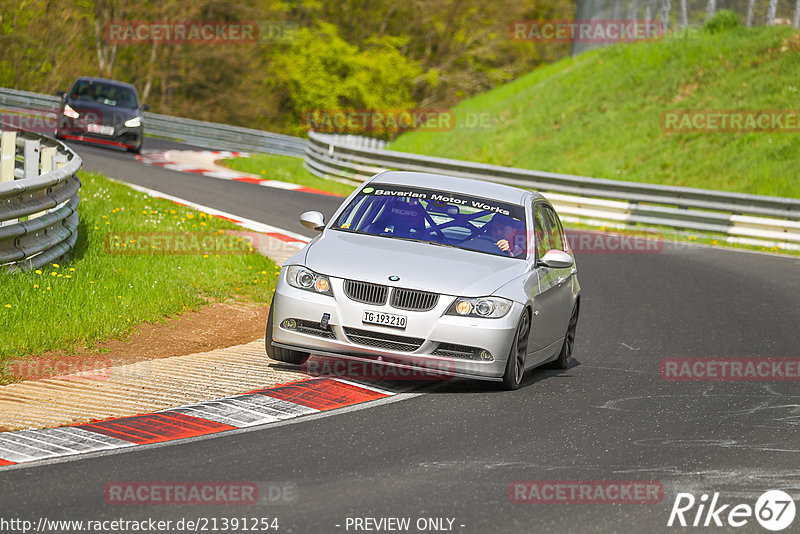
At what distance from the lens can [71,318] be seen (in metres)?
9.36

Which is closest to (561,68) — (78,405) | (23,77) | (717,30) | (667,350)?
(717,30)

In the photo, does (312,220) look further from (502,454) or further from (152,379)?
(502,454)

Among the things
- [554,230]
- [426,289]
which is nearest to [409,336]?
[426,289]

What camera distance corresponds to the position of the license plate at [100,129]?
28.1 metres

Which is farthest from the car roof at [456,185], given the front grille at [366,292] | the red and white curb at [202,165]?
the red and white curb at [202,165]

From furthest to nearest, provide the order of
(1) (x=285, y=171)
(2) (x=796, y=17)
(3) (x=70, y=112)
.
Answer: (2) (x=796, y=17) → (1) (x=285, y=171) → (3) (x=70, y=112)

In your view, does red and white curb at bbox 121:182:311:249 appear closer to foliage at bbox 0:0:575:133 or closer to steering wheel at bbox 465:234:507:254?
steering wheel at bbox 465:234:507:254

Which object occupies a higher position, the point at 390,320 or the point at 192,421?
the point at 390,320

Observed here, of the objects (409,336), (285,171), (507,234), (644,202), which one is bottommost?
(285,171)

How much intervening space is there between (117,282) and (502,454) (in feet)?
18.1

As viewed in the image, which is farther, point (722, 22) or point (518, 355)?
point (722, 22)

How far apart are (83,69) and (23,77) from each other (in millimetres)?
5355

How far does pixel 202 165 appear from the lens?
30.5 metres

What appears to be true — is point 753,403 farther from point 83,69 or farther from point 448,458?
point 83,69
